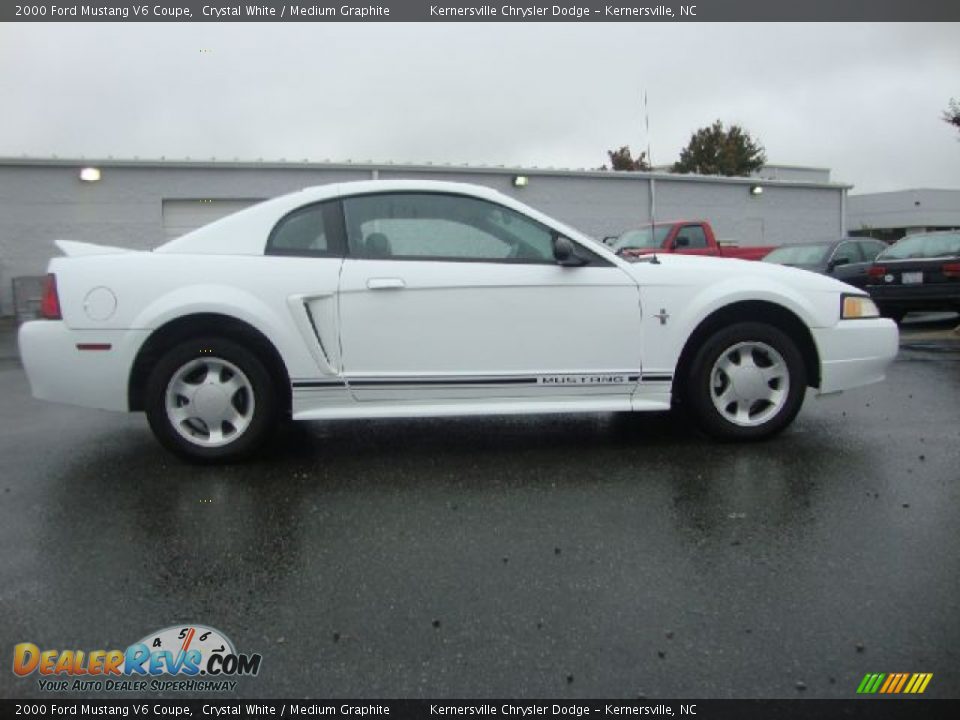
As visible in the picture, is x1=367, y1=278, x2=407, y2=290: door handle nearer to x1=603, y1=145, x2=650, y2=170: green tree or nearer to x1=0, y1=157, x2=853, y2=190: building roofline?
x1=0, y1=157, x2=853, y2=190: building roofline

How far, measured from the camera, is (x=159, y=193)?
16938 mm

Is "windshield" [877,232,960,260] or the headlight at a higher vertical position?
"windshield" [877,232,960,260]

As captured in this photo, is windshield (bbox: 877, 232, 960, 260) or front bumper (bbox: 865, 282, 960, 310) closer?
front bumper (bbox: 865, 282, 960, 310)

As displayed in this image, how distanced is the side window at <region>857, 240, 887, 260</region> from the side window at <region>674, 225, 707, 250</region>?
2.55 metres

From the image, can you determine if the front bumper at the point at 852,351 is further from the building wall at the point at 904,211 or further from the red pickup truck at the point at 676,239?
the building wall at the point at 904,211

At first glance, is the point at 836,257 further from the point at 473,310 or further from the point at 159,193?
the point at 159,193

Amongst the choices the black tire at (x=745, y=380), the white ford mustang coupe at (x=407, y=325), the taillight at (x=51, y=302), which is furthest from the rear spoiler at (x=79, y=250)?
the black tire at (x=745, y=380)

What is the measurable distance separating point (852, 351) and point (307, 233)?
3258mm

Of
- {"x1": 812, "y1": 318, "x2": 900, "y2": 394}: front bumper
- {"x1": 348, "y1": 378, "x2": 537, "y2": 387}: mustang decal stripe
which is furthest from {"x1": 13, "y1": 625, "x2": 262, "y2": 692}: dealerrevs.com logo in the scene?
{"x1": 812, "y1": 318, "x2": 900, "y2": 394}: front bumper

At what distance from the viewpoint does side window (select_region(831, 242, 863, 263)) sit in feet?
39.7

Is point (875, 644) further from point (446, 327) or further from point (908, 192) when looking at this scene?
point (908, 192)

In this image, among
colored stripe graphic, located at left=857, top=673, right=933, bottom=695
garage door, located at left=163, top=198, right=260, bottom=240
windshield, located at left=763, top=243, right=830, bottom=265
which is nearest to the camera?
colored stripe graphic, located at left=857, top=673, right=933, bottom=695

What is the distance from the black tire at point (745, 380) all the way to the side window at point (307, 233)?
7.26ft

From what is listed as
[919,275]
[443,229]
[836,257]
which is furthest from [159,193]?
[919,275]
